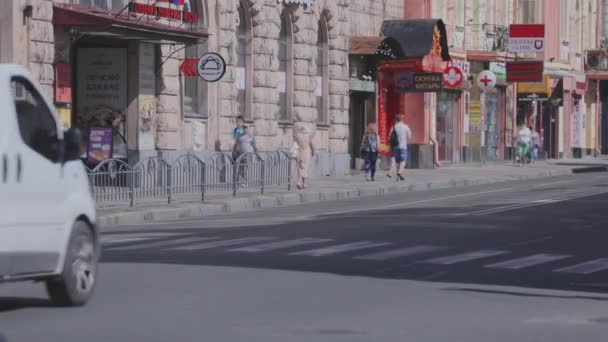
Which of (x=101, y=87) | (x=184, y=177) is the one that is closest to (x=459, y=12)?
(x=101, y=87)

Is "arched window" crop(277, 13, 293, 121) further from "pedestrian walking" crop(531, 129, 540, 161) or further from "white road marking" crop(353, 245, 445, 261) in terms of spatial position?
"white road marking" crop(353, 245, 445, 261)

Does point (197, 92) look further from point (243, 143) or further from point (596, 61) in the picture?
point (596, 61)

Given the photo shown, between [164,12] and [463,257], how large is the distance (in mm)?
16360

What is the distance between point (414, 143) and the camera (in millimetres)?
53094

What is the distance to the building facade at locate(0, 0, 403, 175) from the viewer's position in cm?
3053

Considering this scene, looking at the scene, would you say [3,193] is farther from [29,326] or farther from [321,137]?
[321,137]

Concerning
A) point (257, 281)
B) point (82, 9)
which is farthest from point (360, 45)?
point (257, 281)

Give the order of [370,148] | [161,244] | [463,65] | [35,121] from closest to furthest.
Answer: [35,121]
[161,244]
[370,148]
[463,65]

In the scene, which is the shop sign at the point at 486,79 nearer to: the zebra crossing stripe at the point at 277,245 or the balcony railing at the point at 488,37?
the balcony railing at the point at 488,37

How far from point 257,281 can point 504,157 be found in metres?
50.1

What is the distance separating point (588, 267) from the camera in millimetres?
17297

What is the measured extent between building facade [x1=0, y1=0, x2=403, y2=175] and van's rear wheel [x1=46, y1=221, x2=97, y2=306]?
1673cm

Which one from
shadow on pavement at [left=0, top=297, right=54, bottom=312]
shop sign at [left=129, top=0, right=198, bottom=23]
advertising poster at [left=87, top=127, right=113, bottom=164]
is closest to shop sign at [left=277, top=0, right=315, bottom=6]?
shop sign at [left=129, top=0, right=198, bottom=23]

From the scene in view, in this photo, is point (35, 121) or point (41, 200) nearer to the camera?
point (41, 200)
